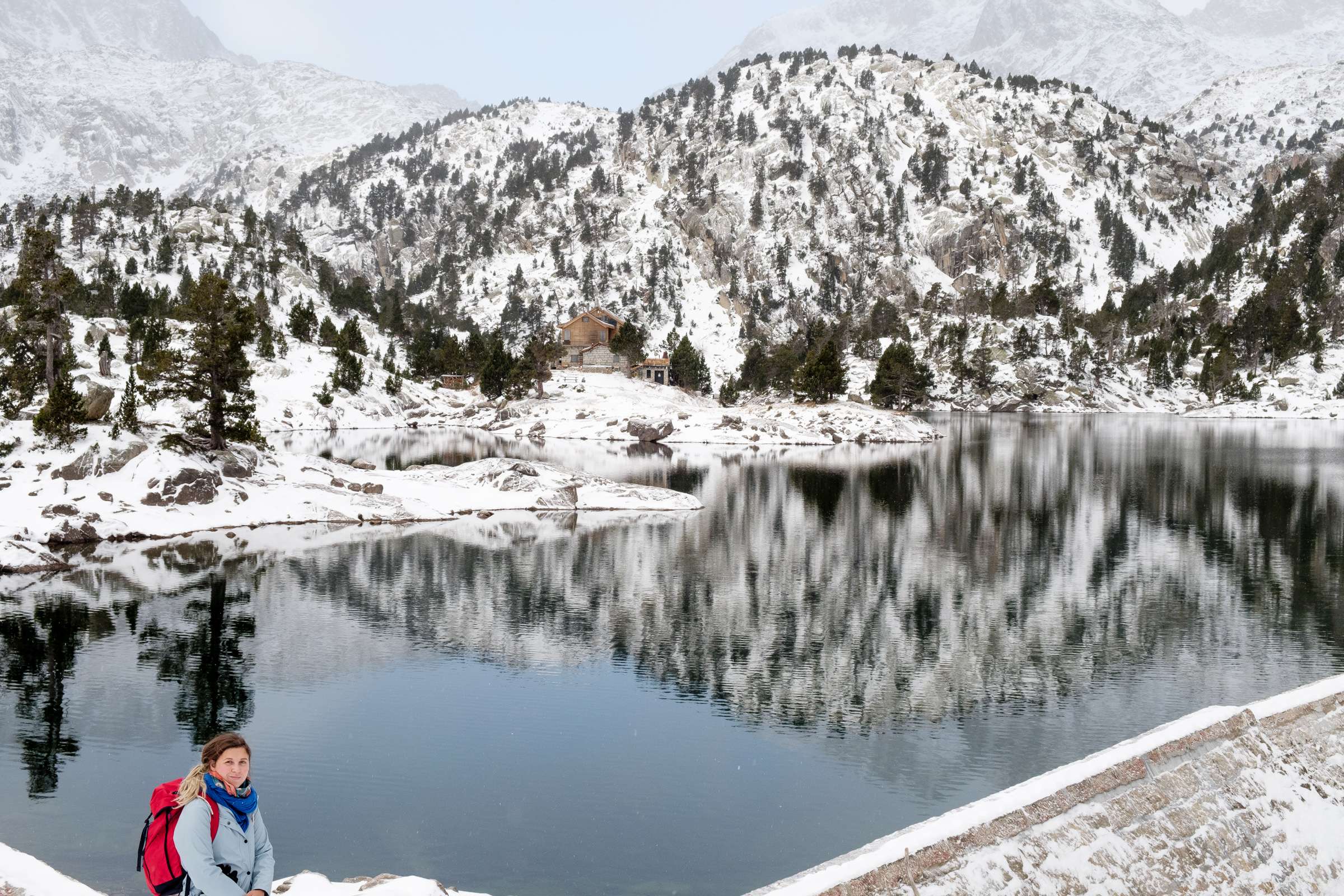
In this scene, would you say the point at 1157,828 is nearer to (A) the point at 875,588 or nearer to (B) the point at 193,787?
(B) the point at 193,787

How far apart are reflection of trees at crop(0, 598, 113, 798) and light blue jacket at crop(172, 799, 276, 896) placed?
12.6 m

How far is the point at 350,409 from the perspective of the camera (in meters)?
125

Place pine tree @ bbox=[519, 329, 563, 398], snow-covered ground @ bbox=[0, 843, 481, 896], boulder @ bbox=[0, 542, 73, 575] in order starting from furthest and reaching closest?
pine tree @ bbox=[519, 329, 563, 398], boulder @ bbox=[0, 542, 73, 575], snow-covered ground @ bbox=[0, 843, 481, 896]

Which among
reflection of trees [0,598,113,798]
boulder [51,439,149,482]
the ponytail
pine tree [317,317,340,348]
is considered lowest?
reflection of trees [0,598,113,798]

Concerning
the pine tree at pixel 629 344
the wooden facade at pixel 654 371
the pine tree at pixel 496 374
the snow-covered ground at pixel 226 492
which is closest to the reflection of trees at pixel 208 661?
the snow-covered ground at pixel 226 492

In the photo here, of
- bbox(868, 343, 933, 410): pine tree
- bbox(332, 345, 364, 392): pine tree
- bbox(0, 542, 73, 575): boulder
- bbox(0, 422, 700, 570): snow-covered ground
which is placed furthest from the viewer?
bbox(868, 343, 933, 410): pine tree

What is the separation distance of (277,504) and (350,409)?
262ft

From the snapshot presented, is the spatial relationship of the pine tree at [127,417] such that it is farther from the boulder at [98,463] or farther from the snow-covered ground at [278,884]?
the snow-covered ground at [278,884]

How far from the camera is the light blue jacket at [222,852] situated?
720 cm

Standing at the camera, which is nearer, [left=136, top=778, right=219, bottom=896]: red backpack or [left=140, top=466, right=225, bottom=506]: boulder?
[left=136, top=778, right=219, bottom=896]: red backpack

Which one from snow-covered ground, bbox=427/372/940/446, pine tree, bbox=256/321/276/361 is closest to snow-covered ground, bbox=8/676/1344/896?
snow-covered ground, bbox=427/372/940/446

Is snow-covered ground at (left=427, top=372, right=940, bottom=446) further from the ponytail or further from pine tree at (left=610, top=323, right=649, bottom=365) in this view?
the ponytail

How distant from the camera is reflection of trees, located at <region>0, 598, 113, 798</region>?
18.7m

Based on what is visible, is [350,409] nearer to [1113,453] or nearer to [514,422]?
[514,422]
